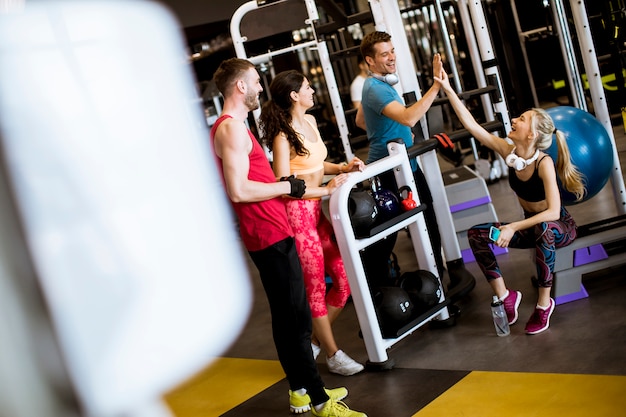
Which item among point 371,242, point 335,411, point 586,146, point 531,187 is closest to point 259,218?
point 371,242

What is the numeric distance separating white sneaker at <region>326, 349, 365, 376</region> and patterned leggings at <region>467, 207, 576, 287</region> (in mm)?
690

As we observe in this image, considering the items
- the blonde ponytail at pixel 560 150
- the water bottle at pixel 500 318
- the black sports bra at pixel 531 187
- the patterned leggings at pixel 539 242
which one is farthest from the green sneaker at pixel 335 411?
the blonde ponytail at pixel 560 150

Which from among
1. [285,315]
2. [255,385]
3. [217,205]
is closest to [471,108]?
[217,205]

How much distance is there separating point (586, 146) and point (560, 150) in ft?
1.01

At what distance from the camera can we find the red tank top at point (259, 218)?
2.41 meters

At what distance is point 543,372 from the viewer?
7.97ft

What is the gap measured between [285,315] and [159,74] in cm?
1021

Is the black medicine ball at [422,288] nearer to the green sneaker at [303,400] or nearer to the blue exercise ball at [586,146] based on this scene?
the green sneaker at [303,400]

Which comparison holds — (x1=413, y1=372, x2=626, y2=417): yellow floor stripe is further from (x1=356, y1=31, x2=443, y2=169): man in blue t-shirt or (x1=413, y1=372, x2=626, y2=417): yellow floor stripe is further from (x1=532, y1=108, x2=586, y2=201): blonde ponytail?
(x1=356, y1=31, x2=443, y2=169): man in blue t-shirt

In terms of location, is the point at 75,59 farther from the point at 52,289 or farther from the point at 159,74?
the point at 52,289

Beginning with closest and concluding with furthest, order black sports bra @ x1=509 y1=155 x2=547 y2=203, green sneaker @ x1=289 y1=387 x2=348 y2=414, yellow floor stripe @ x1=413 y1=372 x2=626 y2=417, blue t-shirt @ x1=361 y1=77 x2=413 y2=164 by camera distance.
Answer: yellow floor stripe @ x1=413 y1=372 x2=626 y2=417
green sneaker @ x1=289 y1=387 x2=348 y2=414
black sports bra @ x1=509 y1=155 x2=547 y2=203
blue t-shirt @ x1=361 y1=77 x2=413 y2=164

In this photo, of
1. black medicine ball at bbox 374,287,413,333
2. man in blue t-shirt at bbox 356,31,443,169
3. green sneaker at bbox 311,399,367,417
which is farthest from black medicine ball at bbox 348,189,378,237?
green sneaker at bbox 311,399,367,417

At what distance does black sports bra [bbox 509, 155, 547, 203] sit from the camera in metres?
2.87

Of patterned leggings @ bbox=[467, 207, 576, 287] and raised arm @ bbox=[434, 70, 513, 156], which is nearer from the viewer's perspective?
patterned leggings @ bbox=[467, 207, 576, 287]
